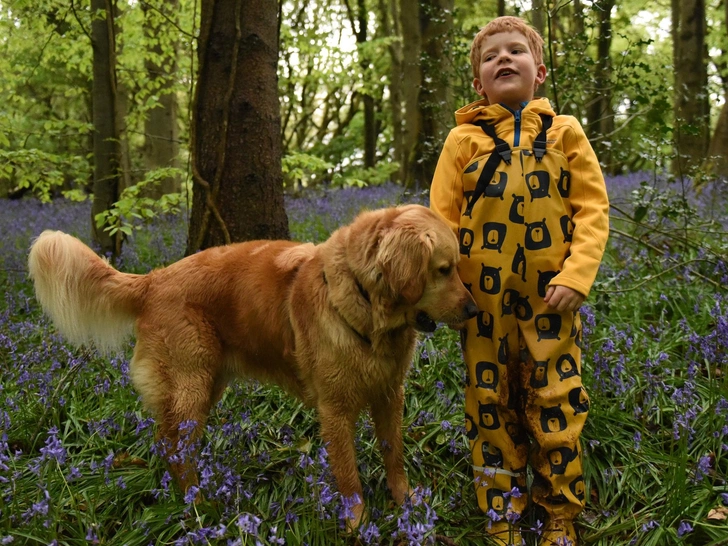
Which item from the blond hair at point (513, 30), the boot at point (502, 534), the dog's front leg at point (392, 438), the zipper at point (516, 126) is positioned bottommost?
the boot at point (502, 534)

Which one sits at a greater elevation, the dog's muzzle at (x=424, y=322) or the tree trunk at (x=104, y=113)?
the tree trunk at (x=104, y=113)

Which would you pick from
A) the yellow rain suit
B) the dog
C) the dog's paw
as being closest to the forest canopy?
the yellow rain suit

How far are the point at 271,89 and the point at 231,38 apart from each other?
47cm

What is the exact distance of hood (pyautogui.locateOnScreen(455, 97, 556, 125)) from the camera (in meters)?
2.64

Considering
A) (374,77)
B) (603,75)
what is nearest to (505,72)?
(603,75)

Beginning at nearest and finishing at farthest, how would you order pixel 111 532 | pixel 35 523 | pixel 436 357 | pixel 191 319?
1. pixel 35 523
2. pixel 111 532
3. pixel 191 319
4. pixel 436 357

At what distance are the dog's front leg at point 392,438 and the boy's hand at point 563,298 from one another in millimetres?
900

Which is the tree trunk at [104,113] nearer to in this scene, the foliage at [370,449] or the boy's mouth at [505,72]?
the foliage at [370,449]

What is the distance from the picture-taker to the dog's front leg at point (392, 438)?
2.95 metres

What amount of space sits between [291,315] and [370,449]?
100cm

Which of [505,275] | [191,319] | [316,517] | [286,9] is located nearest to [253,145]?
[191,319]

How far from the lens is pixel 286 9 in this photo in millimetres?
19547

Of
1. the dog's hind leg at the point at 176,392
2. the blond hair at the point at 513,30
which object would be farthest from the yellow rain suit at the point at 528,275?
the dog's hind leg at the point at 176,392

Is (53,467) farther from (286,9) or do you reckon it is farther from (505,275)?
(286,9)
